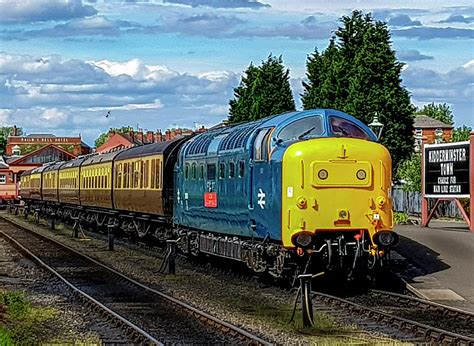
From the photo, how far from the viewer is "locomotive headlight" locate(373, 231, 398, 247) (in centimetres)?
1694

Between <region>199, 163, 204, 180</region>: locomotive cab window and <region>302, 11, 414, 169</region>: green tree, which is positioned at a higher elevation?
<region>302, 11, 414, 169</region>: green tree

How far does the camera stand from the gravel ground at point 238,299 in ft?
44.4

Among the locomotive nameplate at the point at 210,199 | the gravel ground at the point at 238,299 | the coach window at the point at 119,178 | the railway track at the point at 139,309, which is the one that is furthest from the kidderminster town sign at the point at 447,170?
the coach window at the point at 119,178

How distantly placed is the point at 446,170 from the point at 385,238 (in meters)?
12.1

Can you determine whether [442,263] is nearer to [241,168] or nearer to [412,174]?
[241,168]

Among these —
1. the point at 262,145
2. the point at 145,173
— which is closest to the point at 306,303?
the point at 262,145

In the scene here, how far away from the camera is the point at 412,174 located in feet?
193

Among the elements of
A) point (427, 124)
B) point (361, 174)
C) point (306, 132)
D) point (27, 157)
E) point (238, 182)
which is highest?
point (427, 124)

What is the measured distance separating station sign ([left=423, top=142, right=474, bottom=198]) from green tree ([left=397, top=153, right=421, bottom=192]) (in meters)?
25.2

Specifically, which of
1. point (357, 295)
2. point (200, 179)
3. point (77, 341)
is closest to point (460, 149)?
point (200, 179)

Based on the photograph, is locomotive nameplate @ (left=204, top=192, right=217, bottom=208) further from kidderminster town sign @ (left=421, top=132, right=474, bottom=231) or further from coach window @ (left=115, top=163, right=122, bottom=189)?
coach window @ (left=115, top=163, right=122, bottom=189)

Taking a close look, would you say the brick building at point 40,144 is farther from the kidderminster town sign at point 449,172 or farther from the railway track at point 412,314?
the railway track at point 412,314

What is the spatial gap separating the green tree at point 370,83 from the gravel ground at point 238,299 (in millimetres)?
20603

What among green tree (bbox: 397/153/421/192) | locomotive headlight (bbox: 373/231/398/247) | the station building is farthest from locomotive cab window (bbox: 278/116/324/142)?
the station building
